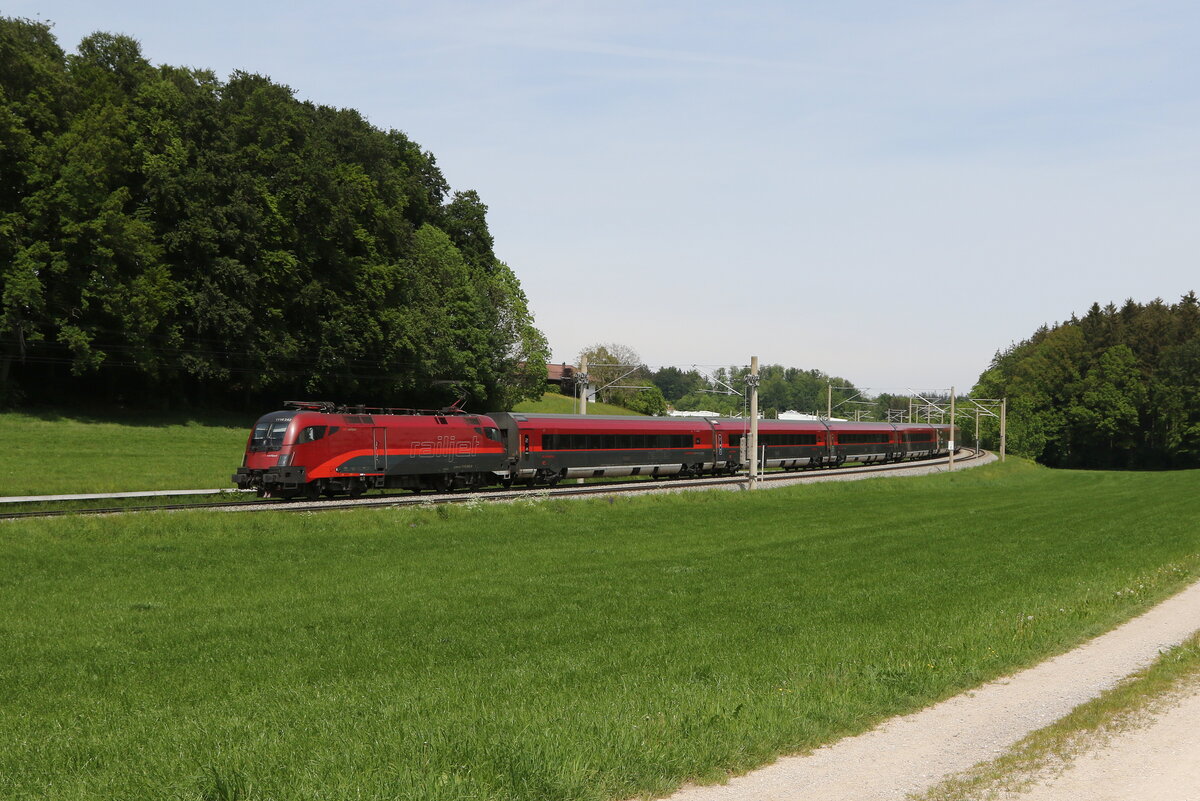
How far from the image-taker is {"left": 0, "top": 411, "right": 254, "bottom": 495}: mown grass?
135ft

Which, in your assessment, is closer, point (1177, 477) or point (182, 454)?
point (182, 454)

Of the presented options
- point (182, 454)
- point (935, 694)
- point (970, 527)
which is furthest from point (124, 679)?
point (182, 454)

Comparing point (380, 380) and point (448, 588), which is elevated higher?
point (380, 380)

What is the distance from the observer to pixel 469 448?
1725 inches

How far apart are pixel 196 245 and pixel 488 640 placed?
50.2 metres

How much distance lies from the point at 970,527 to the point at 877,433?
162 ft

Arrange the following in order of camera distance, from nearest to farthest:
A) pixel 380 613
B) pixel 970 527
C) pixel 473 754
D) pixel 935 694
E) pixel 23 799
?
pixel 23 799, pixel 473 754, pixel 935 694, pixel 380 613, pixel 970 527

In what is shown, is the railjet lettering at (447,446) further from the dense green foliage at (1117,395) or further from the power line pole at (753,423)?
the dense green foliage at (1117,395)

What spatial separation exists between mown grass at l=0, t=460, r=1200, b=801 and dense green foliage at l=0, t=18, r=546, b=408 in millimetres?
31618

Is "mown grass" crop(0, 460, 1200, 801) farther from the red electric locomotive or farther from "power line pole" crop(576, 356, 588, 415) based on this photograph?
"power line pole" crop(576, 356, 588, 415)

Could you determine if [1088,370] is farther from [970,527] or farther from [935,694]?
[935,694]

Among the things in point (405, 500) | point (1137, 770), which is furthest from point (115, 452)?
point (1137, 770)

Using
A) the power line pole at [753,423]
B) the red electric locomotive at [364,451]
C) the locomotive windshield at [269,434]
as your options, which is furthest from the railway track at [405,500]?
the locomotive windshield at [269,434]

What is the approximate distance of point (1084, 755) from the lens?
9.12 meters
